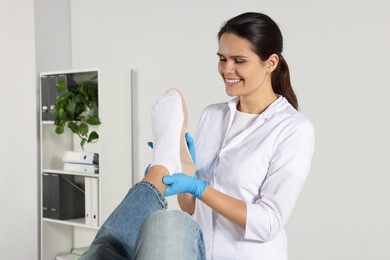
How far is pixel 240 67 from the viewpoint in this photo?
1.77 metres

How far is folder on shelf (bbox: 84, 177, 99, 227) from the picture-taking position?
12.9ft

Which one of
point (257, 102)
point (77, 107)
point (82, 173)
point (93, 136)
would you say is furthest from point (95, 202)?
point (257, 102)

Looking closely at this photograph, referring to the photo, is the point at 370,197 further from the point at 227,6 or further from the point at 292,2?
the point at 227,6

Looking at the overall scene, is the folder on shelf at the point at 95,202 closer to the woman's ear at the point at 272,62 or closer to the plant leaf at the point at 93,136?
the plant leaf at the point at 93,136

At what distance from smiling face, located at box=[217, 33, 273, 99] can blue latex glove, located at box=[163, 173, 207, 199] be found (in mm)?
326

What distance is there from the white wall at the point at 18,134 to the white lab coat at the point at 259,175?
8.55 ft

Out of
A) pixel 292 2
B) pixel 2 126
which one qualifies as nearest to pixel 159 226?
pixel 292 2

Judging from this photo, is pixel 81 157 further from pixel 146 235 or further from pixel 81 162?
pixel 146 235

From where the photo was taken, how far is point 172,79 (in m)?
3.65

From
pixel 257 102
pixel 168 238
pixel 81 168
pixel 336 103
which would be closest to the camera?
pixel 168 238

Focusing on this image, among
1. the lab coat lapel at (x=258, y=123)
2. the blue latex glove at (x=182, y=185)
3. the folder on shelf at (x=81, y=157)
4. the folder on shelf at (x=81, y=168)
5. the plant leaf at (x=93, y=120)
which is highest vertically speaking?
the lab coat lapel at (x=258, y=123)

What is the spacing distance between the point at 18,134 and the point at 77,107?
495 millimetres

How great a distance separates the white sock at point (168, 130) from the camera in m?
1.60

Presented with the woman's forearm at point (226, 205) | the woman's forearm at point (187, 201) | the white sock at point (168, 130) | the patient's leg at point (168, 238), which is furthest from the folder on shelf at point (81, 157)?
the patient's leg at point (168, 238)
